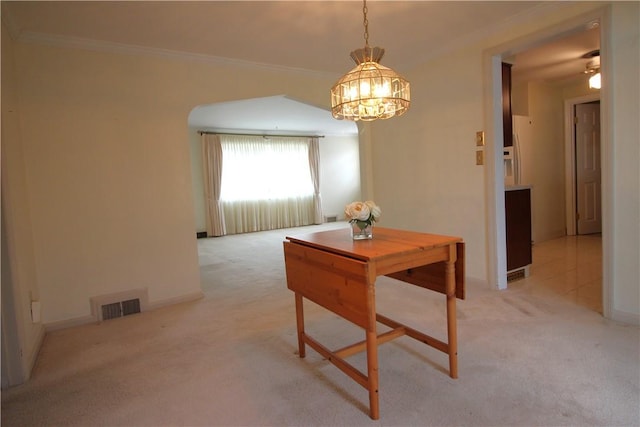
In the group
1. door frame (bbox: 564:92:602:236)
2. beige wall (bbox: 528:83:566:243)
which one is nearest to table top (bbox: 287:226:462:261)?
beige wall (bbox: 528:83:566:243)

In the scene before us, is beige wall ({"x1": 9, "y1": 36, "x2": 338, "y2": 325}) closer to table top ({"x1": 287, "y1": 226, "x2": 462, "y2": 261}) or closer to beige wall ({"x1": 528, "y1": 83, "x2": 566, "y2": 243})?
table top ({"x1": 287, "y1": 226, "x2": 462, "y2": 261})

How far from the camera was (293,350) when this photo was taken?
7.48 ft

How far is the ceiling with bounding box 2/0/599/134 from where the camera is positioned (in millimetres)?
2402

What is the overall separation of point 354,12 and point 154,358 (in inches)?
104

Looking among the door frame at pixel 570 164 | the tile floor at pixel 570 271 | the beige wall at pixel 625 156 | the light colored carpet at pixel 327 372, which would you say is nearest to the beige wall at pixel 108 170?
the light colored carpet at pixel 327 372

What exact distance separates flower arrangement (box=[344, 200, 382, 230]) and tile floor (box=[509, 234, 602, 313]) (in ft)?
6.46

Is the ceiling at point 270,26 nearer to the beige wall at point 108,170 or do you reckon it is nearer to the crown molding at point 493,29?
the crown molding at point 493,29

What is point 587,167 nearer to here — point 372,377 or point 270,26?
point 270,26

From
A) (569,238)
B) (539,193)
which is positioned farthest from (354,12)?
(569,238)

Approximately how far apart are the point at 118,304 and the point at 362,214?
2351 mm

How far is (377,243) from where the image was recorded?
183 cm

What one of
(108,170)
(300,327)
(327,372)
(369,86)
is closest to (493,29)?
(369,86)

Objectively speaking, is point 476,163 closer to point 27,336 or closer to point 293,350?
point 293,350

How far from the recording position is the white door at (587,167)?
5.45 meters
